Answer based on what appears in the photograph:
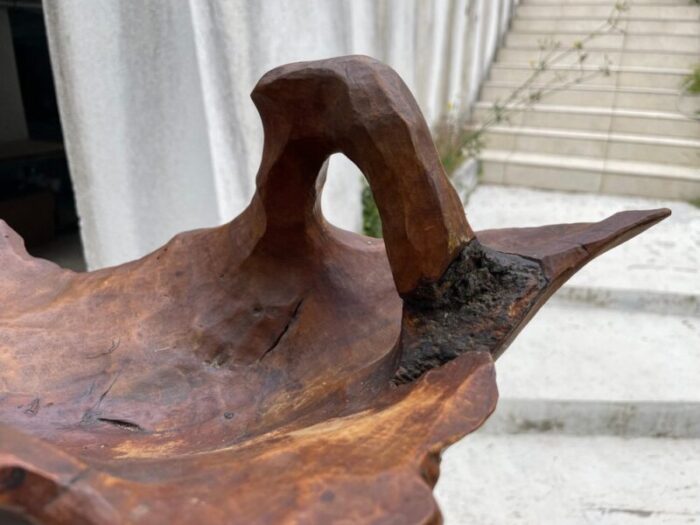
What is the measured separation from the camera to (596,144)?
3.82 meters

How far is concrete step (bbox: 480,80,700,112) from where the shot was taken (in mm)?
3900

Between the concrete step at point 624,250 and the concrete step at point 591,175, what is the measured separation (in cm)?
6

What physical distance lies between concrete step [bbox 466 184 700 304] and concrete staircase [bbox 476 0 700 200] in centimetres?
11

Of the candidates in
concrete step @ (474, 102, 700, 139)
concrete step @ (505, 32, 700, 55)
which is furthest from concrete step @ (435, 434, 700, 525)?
concrete step @ (505, 32, 700, 55)

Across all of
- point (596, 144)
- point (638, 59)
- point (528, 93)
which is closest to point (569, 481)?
point (596, 144)

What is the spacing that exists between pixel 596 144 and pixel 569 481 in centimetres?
262

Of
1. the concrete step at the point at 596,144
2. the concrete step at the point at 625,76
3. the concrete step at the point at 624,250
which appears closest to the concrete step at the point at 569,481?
the concrete step at the point at 624,250

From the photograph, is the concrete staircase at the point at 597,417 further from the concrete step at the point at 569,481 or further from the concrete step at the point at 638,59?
the concrete step at the point at 638,59

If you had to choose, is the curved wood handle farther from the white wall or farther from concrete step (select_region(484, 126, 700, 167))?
concrete step (select_region(484, 126, 700, 167))

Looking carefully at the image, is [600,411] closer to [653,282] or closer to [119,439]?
[653,282]

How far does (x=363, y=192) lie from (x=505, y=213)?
873mm

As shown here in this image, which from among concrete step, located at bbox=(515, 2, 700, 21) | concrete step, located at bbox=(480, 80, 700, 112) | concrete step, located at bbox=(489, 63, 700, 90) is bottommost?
concrete step, located at bbox=(480, 80, 700, 112)

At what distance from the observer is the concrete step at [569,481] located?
158cm

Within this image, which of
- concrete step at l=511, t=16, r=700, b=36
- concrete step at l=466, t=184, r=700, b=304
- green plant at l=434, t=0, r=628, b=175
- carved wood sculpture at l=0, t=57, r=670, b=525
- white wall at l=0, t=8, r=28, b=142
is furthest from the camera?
concrete step at l=511, t=16, r=700, b=36
